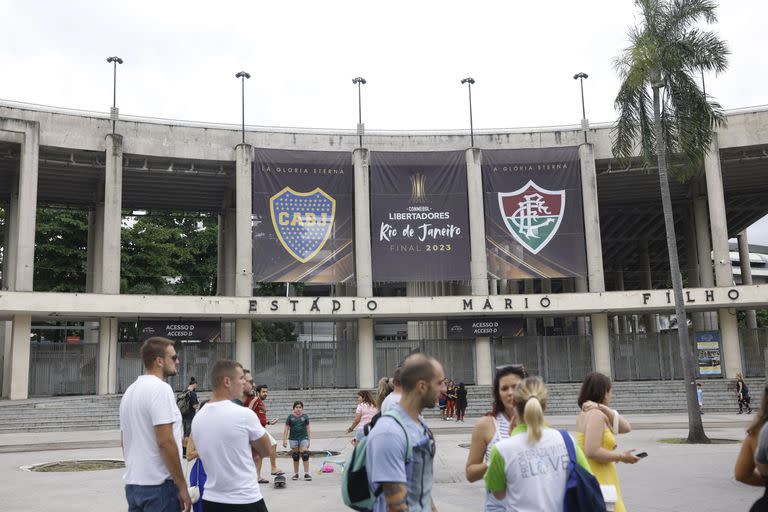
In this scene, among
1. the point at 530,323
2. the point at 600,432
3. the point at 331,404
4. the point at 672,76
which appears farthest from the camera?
the point at 530,323

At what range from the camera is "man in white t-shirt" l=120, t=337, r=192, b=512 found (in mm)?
5016

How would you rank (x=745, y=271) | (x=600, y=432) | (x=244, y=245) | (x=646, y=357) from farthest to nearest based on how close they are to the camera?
(x=745, y=271), (x=646, y=357), (x=244, y=245), (x=600, y=432)

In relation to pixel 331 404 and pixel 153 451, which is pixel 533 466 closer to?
pixel 153 451

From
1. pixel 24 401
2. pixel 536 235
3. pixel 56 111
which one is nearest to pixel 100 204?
pixel 56 111

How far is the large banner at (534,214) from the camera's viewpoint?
3600 cm

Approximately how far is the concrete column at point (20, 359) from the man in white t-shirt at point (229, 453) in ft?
96.2

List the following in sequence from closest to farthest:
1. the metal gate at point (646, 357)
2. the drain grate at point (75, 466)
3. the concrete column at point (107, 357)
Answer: the drain grate at point (75, 466) → the concrete column at point (107, 357) → the metal gate at point (646, 357)

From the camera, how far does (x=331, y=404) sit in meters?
31.5

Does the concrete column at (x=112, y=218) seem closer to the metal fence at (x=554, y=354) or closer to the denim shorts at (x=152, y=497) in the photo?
the metal fence at (x=554, y=354)

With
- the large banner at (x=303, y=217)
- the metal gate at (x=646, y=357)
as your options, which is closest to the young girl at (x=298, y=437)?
the large banner at (x=303, y=217)

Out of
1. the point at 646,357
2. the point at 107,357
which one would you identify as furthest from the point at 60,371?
the point at 646,357

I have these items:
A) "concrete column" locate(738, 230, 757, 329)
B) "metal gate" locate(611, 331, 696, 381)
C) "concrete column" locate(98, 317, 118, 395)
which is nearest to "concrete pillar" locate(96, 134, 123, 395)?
"concrete column" locate(98, 317, 118, 395)

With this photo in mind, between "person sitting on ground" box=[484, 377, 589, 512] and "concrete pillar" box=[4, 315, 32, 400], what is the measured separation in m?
31.0

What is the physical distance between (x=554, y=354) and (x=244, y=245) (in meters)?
16.0
